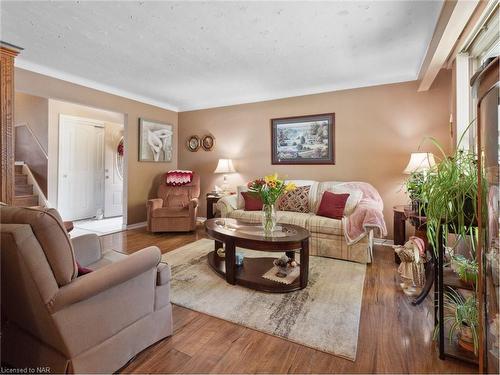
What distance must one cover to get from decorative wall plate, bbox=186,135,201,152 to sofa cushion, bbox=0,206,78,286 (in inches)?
168

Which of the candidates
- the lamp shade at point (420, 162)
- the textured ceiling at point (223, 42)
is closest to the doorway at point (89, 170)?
the textured ceiling at point (223, 42)

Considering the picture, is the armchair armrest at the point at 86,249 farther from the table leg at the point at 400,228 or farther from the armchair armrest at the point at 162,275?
the table leg at the point at 400,228

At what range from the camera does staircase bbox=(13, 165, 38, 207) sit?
439 cm

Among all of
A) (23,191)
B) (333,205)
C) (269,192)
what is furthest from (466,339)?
(23,191)

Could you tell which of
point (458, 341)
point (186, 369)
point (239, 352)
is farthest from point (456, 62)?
point (186, 369)

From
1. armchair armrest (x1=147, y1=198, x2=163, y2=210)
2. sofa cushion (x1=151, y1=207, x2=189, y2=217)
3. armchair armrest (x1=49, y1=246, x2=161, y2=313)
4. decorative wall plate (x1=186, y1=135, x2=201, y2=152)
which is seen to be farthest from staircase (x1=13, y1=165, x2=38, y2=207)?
armchair armrest (x1=49, y1=246, x2=161, y2=313)

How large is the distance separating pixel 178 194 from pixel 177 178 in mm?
317

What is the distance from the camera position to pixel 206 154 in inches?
207

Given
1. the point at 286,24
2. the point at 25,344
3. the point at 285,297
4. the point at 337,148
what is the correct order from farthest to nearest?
the point at 337,148 < the point at 286,24 < the point at 285,297 < the point at 25,344

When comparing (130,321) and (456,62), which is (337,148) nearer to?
(456,62)

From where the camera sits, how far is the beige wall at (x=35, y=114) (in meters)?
4.89

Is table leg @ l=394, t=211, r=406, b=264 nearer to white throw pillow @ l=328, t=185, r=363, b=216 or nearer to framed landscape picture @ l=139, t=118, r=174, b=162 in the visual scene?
white throw pillow @ l=328, t=185, r=363, b=216

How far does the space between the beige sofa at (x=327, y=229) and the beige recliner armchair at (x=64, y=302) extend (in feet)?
7.01

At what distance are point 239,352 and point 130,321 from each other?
0.65m
